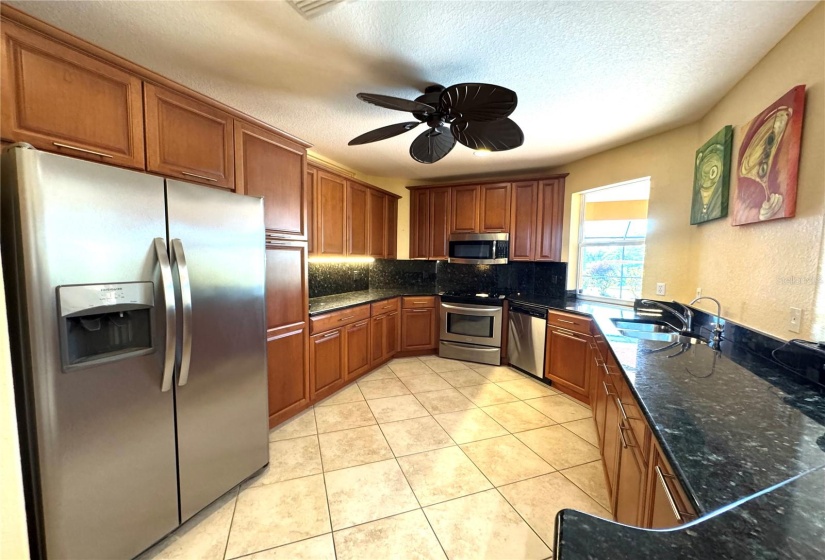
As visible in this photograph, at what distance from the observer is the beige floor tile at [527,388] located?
119 inches

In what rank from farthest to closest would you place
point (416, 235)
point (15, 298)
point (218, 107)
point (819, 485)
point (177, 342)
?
point (416, 235), point (218, 107), point (177, 342), point (15, 298), point (819, 485)

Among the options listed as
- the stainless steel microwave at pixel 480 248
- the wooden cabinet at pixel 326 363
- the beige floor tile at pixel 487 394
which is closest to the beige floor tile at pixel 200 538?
the wooden cabinet at pixel 326 363

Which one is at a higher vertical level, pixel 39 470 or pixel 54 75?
pixel 54 75

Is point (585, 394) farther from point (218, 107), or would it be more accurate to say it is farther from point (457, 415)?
point (218, 107)

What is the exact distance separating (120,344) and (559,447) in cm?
267

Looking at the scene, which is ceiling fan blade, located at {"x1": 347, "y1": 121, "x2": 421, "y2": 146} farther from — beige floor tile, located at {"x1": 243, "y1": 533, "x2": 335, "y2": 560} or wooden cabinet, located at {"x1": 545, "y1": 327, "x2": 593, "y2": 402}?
wooden cabinet, located at {"x1": 545, "y1": 327, "x2": 593, "y2": 402}

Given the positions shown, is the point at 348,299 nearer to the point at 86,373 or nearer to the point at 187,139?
the point at 187,139

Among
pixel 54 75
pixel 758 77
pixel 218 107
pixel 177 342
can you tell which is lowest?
pixel 177 342

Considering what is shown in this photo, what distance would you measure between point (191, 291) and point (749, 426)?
222 cm

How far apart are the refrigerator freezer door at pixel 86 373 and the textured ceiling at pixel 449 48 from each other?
0.88 meters

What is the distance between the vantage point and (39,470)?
41.9 inches

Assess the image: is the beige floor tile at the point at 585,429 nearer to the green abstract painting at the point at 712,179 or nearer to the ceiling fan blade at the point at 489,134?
the green abstract painting at the point at 712,179

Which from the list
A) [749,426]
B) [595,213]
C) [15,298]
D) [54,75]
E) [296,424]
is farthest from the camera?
[595,213]

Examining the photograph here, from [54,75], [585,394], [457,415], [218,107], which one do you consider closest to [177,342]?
[54,75]
